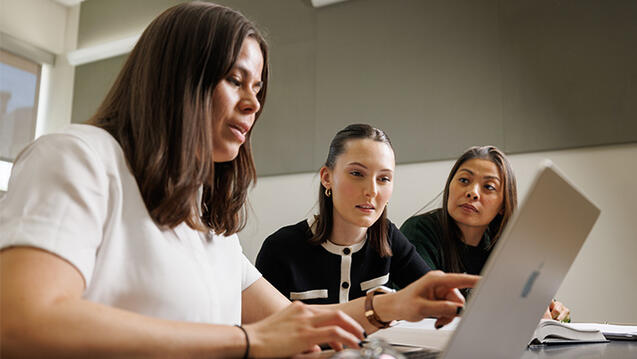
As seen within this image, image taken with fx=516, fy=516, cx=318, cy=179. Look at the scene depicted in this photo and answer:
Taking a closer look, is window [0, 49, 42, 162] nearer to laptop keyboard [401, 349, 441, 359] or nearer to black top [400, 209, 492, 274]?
black top [400, 209, 492, 274]

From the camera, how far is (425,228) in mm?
2357

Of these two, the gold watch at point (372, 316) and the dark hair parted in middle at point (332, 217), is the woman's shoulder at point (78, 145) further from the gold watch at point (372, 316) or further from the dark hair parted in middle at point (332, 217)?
the dark hair parted in middle at point (332, 217)

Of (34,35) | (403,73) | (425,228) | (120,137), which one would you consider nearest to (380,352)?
(120,137)

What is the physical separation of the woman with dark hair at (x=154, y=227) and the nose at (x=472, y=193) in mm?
1399

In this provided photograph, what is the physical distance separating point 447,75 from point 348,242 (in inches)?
59.2

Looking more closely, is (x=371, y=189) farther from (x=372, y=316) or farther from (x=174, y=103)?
(x=174, y=103)

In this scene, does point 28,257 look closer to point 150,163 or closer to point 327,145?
point 150,163

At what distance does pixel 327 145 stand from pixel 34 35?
2.86m

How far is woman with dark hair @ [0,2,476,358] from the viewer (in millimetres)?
583

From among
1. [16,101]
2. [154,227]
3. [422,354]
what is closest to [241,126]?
[154,227]

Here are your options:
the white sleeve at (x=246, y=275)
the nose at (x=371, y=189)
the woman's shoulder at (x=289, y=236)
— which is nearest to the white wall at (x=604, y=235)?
the nose at (x=371, y=189)

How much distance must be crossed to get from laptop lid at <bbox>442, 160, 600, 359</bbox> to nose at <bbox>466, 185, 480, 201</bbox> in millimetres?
1557

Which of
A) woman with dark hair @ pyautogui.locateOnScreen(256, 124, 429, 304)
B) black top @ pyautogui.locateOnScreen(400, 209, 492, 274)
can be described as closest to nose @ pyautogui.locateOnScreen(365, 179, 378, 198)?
woman with dark hair @ pyautogui.locateOnScreen(256, 124, 429, 304)

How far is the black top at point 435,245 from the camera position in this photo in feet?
7.54
